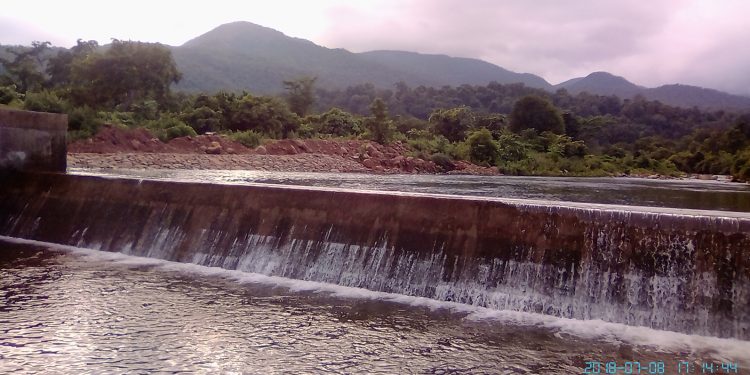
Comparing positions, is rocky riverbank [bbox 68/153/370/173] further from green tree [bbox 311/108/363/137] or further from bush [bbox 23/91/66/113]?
green tree [bbox 311/108/363/137]

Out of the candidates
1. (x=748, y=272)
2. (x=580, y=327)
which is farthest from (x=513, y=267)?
(x=748, y=272)

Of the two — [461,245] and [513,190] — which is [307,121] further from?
[461,245]

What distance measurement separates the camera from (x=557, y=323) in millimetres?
7527

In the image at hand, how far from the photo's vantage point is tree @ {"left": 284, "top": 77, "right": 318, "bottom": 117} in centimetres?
6500

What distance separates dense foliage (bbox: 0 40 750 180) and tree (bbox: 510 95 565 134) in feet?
0.38

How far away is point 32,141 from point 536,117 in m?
59.7

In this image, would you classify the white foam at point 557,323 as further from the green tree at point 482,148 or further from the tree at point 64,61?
the tree at point 64,61

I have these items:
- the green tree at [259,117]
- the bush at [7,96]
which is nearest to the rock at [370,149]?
the green tree at [259,117]

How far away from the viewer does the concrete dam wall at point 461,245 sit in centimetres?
747

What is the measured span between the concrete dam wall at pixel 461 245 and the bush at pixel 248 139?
1028 inches

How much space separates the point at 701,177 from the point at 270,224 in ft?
161

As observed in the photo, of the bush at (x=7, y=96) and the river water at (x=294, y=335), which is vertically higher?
the bush at (x=7, y=96)

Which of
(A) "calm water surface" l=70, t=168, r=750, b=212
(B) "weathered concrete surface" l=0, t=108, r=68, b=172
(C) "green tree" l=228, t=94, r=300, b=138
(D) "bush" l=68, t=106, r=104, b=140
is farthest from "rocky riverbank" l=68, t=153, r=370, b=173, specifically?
(B) "weathered concrete surface" l=0, t=108, r=68, b=172

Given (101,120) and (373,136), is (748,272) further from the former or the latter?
(373,136)
